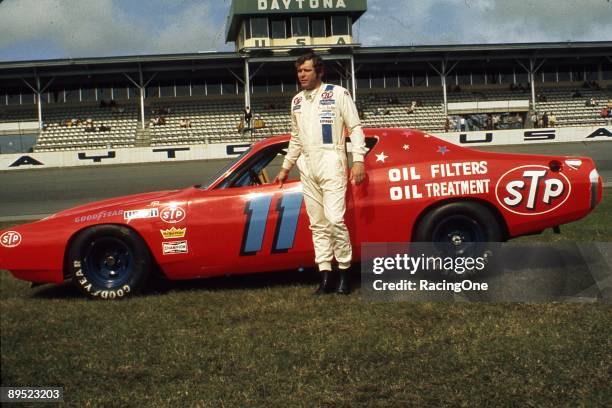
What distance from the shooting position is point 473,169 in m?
4.91

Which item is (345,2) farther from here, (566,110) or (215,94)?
(566,110)

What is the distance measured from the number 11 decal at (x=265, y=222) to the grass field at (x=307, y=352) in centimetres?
42

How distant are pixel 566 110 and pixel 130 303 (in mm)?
35709

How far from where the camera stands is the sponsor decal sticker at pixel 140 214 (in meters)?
4.90

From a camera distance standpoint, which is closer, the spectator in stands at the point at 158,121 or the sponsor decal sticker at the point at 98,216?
the sponsor decal sticker at the point at 98,216

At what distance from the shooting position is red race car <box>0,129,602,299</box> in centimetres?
486

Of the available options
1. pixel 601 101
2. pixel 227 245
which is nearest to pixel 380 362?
pixel 227 245

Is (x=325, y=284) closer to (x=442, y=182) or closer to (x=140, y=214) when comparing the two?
(x=442, y=182)

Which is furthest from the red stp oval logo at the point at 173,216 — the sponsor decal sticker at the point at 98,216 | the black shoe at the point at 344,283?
the black shoe at the point at 344,283

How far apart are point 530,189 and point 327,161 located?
164 cm

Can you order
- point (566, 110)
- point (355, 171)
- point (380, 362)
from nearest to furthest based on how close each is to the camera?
point (380, 362)
point (355, 171)
point (566, 110)

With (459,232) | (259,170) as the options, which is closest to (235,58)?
(259,170)

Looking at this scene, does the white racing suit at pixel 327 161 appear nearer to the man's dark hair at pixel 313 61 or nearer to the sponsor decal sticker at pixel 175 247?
the man's dark hair at pixel 313 61

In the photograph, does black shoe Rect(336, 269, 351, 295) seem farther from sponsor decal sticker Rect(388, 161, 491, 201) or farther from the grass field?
sponsor decal sticker Rect(388, 161, 491, 201)
